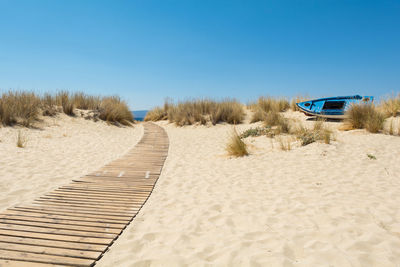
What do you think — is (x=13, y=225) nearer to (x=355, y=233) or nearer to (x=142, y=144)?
(x=355, y=233)

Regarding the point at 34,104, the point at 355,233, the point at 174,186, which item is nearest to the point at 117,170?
the point at 174,186

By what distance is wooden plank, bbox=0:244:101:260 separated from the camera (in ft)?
6.72

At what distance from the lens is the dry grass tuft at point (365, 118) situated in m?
7.37

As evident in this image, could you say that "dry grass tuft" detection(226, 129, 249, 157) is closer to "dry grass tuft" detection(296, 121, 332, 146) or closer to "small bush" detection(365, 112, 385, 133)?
"dry grass tuft" detection(296, 121, 332, 146)

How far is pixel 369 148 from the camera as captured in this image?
227 inches

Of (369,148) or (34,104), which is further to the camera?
(34,104)

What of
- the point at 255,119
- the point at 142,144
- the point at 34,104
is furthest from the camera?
the point at 255,119

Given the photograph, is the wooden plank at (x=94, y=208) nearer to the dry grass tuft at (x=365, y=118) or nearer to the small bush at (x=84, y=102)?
the dry grass tuft at (x=365, y=118)

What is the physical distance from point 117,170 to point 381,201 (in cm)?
449

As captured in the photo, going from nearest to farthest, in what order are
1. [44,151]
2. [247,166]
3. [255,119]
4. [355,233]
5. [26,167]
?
[355,233], [26,167], [247,166], [44,151], [255,119]

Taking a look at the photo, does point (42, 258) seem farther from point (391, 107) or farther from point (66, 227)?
point (391, 107)

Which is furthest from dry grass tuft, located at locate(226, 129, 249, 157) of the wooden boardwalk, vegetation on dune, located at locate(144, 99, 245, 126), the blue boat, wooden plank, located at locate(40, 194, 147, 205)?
vegetation on dune, located at locate(144, 99, 245, 126)

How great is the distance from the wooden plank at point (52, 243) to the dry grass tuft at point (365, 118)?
815 cm

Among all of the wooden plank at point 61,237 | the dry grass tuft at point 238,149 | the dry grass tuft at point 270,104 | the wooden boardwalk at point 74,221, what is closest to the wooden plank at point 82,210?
the wooden boardwalk at point 74,221
